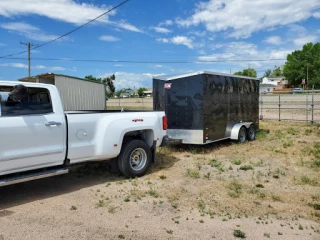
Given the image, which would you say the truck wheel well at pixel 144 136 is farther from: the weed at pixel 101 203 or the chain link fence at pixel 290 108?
the chain link fence at pixel 290 108

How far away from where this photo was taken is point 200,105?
9438 mm

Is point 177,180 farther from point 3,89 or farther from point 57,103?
point 3,89

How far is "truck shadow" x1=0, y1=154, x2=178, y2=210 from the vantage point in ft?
18.0

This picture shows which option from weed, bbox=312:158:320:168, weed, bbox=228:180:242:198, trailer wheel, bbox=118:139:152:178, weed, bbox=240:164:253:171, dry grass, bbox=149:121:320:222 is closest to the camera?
dry grass, bbox=149:121:320:222

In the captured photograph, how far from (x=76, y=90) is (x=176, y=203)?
18.8 metres

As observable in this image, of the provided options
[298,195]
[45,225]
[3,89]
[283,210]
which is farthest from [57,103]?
[298,195]

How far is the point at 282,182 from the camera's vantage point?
6.56 m

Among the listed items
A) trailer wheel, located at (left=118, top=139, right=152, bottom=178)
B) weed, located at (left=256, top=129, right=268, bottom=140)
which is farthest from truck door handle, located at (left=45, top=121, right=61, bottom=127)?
weed, located at (left=256, top=129, right=268, bottom=140)

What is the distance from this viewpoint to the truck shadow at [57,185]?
216 inches

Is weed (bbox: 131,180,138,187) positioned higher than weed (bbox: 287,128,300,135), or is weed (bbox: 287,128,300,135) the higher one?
weed (bbox: 287,128,300,135)

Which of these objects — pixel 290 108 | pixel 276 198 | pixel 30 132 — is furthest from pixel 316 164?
pixel 290 108

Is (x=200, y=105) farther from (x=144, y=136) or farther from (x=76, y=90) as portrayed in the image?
(x=76, y=90)

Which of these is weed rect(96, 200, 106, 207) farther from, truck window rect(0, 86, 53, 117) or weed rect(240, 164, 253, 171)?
weed rect(240, 164, 253, 171)

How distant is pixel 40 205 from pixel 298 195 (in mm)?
4421
